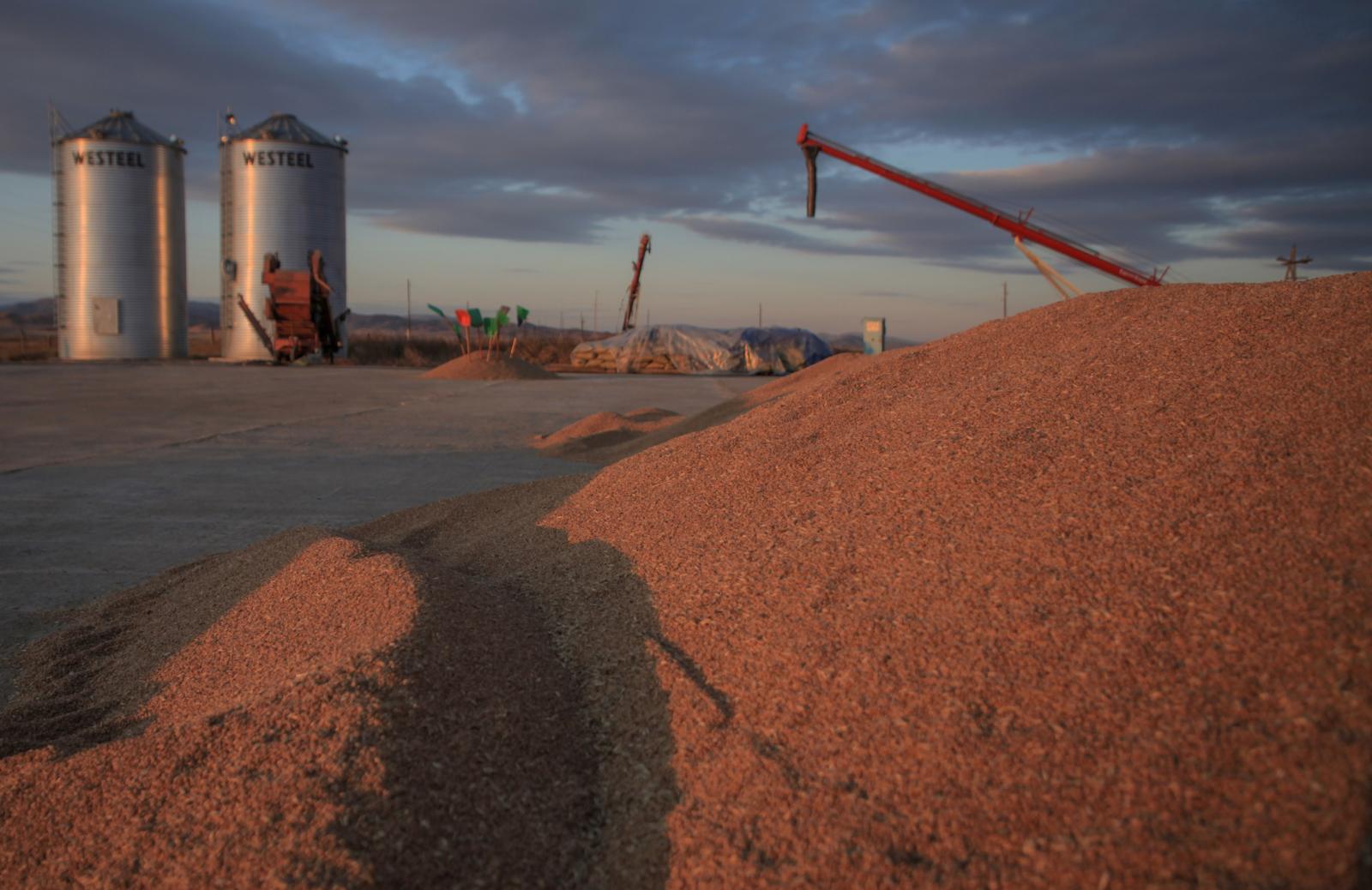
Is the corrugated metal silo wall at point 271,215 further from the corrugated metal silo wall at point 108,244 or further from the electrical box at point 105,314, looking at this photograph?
the electrical box at point 105,314

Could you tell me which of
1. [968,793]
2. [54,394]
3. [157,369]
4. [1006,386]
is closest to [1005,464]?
[1006,386]

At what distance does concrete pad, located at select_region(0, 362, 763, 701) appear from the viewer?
3.61m

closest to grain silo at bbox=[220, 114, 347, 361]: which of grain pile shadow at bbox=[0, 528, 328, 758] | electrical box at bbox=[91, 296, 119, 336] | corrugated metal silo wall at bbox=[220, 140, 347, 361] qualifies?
corrugated metal silo wall at bbox=[220, 140, 347, 361]

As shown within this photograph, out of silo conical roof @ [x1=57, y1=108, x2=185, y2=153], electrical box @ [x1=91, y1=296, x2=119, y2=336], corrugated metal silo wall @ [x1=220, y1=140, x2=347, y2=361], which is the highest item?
silo conical roof @ [x1=57, y1=108, x2=185, y2=153]

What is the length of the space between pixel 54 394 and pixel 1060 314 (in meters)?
12.3

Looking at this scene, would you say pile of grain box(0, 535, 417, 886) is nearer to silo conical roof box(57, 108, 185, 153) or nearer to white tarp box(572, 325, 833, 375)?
white tarp box(572, 325, 833, 375)

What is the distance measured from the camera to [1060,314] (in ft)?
12.8

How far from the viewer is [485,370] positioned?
1672cm

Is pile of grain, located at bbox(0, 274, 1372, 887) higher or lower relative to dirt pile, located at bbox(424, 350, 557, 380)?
lower

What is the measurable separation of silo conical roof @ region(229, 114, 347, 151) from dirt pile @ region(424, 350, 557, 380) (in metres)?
9.36

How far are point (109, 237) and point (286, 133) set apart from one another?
224 inches

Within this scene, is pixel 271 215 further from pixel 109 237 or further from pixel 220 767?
pixel 220 767

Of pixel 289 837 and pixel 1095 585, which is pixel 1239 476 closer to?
pixel 1095 585

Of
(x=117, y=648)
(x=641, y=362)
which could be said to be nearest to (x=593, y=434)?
(x=117, y=648)
